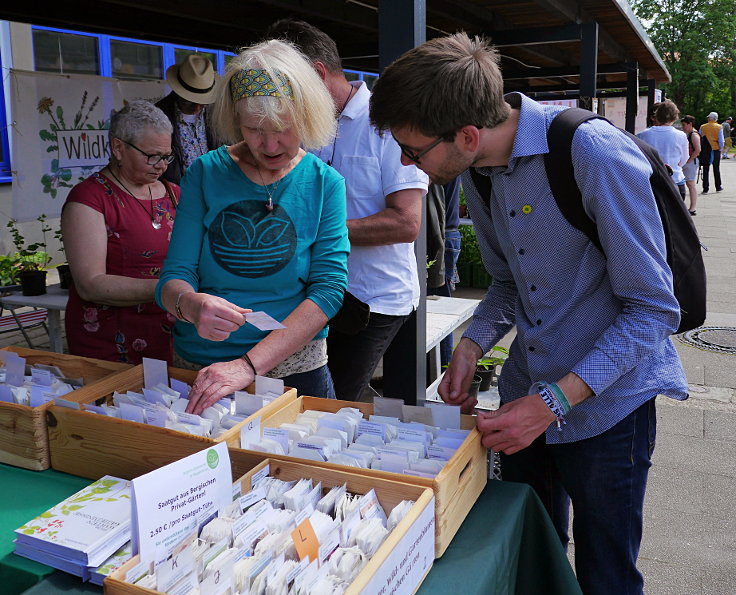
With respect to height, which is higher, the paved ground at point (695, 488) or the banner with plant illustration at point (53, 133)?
the banner with plant illustration at point (53, 133)

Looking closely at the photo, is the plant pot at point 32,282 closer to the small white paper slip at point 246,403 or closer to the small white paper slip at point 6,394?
the small white paper slip at point 6,394

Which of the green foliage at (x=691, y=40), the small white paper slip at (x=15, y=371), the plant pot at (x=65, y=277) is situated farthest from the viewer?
the green foliage at (x=691, y=40)

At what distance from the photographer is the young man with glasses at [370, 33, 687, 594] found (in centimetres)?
144

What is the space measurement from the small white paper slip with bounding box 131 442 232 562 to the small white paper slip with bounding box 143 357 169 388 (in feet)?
2.27

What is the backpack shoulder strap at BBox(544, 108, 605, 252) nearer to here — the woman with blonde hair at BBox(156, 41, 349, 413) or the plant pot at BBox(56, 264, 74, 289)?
the woman with blonde hair at BBox(156, 41, 349, 413)

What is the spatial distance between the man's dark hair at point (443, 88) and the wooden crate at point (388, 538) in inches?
29.0

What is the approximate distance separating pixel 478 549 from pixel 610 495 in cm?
48

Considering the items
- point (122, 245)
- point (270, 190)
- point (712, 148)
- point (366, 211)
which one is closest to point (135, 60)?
point (122, 245)

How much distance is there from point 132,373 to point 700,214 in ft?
48.0

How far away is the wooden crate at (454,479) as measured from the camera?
130 centimetres

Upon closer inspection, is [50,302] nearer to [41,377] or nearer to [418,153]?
[41,377]

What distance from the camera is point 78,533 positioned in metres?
1.27

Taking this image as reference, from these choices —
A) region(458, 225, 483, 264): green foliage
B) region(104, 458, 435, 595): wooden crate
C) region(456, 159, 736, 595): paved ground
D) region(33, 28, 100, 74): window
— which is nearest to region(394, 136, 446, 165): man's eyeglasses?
region(104, 458, 435, 595): wooden crate

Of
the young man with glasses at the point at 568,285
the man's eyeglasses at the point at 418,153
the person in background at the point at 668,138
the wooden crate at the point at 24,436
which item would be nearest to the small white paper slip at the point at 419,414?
the young man with glasses at the point at 568,285
